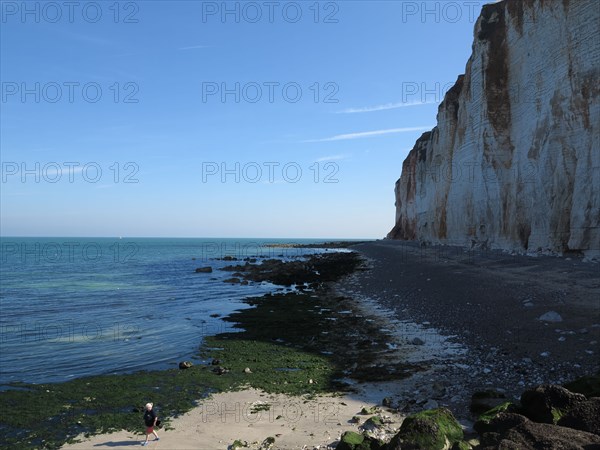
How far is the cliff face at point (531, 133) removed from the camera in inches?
750

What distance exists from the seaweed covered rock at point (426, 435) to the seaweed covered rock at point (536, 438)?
42 centimetres

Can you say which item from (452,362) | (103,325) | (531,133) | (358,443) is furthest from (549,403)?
(531,133)

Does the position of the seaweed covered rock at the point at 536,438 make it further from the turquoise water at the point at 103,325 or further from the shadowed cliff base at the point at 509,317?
the turquoise water at the point at 103,325

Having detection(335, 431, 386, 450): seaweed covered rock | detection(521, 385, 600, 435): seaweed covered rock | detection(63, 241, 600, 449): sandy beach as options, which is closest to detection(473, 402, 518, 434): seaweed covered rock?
detection(521, 385, 600, 435): seaweed covered rock

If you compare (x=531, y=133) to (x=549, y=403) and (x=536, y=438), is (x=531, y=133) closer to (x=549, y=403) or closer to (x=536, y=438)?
(x=549, y=403)

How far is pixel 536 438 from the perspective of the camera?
169 inches

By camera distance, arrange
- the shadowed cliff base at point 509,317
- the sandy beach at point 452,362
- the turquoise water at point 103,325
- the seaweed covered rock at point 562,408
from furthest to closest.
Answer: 1. the turquoise water at point 103,325
2. the shadowed cliff base at point 509,317
3. the sandy beach at point 452,362
4. the seaweed covered rock at point 562,408

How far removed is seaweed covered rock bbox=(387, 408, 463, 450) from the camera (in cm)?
484

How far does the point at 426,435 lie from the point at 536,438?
118 centimetres

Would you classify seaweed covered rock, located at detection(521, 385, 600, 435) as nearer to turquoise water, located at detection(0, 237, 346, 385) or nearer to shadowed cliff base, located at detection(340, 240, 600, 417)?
shadowed cliff base, located at detection(340, 240, 600, 417)

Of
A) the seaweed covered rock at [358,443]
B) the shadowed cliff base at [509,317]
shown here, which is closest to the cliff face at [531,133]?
the shadowed cliff base at [509,317]

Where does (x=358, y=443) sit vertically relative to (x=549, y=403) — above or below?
below

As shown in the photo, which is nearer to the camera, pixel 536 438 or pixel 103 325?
pixel 536 438

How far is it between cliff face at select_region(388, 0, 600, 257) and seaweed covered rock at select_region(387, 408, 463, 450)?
16.9 metres
